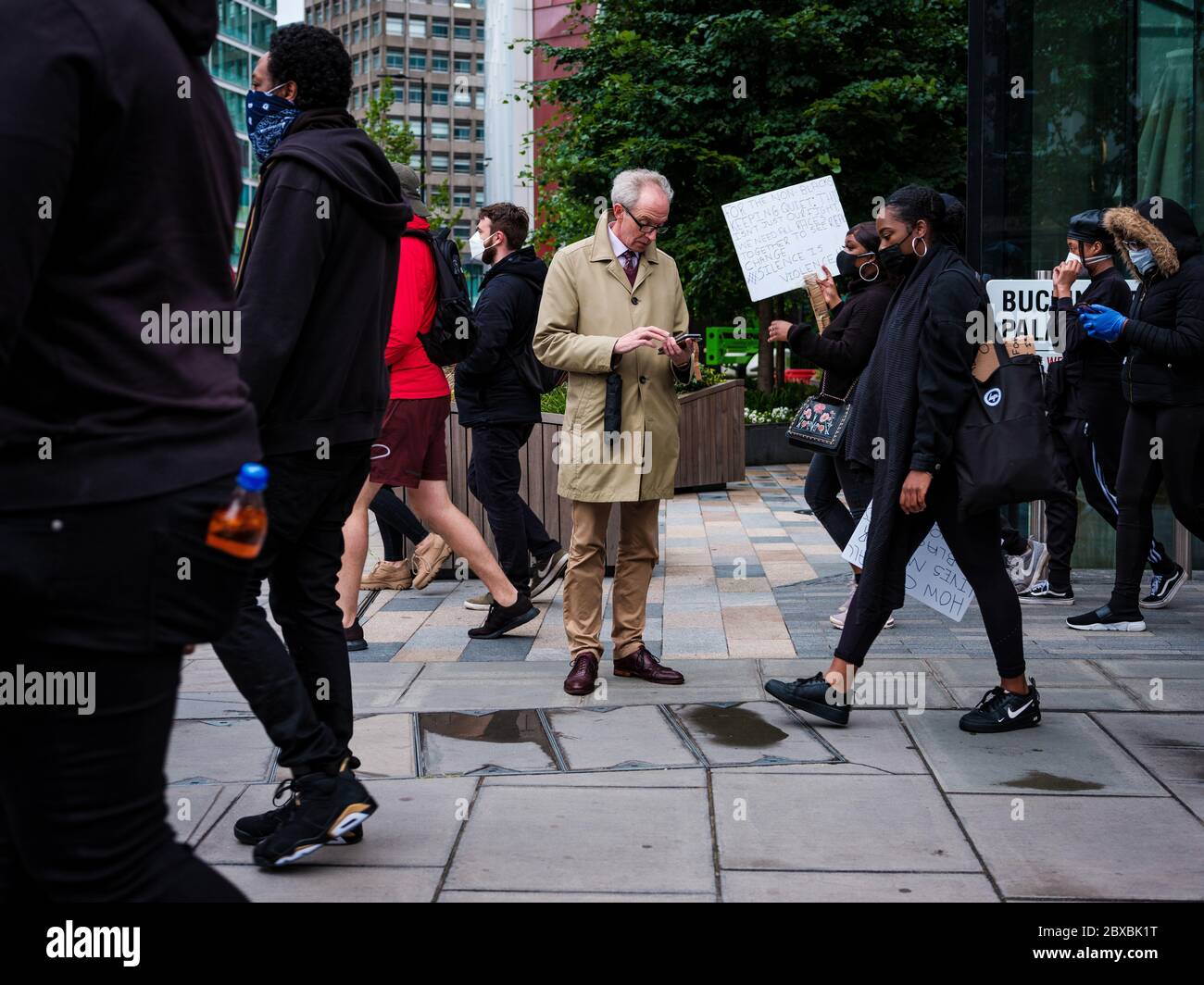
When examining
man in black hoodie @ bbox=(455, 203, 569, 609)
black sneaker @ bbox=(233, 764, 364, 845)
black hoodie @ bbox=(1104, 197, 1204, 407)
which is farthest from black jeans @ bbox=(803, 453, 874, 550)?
black sneaker @ bbox=(233, 764, 364, 845)

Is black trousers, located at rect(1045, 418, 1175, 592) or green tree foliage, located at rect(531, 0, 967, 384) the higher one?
green tree foliage, located at rect(531, 0, 967, 384)

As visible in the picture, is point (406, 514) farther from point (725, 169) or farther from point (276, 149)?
point (725, 169)

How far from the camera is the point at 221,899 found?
6.73ft

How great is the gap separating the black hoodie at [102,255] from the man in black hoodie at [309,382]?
140 centimetres

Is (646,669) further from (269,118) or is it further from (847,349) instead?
(269,118)

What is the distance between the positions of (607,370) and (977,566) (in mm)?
1489

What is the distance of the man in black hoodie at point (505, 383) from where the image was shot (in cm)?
700

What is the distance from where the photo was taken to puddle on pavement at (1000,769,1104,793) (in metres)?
4.20

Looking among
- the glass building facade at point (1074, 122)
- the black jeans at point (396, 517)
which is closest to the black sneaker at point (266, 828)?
the black jeans at point (396, 517)

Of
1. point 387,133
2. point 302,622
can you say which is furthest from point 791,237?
point 387,133

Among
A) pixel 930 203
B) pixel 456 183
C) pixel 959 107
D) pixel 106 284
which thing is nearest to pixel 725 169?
pixel 959 107

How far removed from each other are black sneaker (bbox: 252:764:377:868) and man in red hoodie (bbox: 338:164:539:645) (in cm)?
263

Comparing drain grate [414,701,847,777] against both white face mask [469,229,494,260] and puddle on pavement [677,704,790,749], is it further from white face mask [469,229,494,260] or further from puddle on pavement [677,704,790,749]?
white face mask [469,229,494,260]
